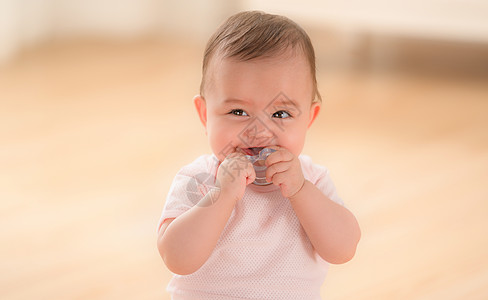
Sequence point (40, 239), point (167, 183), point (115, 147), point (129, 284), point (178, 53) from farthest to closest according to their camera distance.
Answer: point (178, 53), point (115, 147), point (167, 183), point (40, 239), point (129, 284)

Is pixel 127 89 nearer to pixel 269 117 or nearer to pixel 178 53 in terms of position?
pixel 178 53

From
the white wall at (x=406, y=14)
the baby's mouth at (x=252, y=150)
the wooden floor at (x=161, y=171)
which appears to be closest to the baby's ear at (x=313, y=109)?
the baby's mouth at (x=252, y=150)

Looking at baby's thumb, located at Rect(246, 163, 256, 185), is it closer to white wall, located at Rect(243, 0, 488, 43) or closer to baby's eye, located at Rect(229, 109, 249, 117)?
baby's eye, located at Rect(229, 109, 249, 117)

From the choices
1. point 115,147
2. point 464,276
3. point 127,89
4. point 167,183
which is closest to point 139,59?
point 127,89

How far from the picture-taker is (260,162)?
3.31 feet

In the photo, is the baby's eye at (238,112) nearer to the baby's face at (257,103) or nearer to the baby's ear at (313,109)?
the baby's face at (257,103)

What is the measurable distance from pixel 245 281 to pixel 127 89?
202cm

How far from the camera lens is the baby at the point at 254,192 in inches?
38.4

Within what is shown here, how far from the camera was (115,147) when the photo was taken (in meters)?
2.25

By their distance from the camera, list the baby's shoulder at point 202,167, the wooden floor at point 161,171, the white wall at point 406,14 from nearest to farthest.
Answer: the baby's shoulder at point 202,167 → the wooden floor at point 161,171 → the white wall at point 406,14

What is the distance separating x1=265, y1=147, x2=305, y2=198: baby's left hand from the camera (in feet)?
3.20

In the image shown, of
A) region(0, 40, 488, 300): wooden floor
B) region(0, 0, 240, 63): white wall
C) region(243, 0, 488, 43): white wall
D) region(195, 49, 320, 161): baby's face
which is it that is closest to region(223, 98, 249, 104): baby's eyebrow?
region(195, 49, 320, 161): baby's face

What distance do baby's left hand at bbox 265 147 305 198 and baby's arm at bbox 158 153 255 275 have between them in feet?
0.10

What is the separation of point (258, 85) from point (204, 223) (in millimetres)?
207
